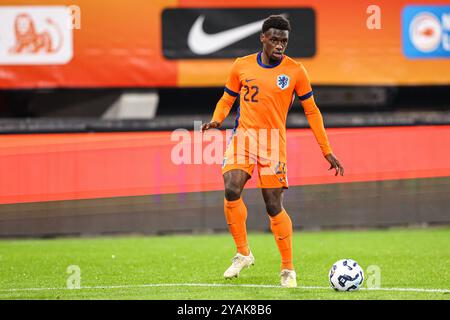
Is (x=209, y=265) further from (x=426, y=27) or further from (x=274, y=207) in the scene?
(x=426, y=27)

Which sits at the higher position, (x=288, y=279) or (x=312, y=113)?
(x=312, y=113)

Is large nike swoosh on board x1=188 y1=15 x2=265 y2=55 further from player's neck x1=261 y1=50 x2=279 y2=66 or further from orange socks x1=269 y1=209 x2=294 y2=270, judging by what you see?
orange socks x1=269 y1=209 x2=294 y2=270

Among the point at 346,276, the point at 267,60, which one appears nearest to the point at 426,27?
the point at 267,60

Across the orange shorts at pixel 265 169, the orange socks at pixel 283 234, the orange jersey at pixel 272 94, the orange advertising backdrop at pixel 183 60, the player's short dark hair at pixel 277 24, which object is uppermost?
the orange advertising backdrop at pixel 183 60

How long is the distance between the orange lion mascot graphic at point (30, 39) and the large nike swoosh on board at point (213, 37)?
2210mm

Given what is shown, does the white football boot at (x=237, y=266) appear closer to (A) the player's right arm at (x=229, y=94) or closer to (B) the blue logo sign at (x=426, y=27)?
(A) the player's right arm at (x=229, y=94)

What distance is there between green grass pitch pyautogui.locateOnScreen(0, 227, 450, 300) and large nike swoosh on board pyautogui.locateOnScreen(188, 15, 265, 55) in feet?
10.4

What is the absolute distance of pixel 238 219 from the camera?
8617 mm

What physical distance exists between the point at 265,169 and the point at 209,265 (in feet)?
7.23

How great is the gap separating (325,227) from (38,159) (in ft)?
15.4

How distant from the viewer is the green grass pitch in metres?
7.77

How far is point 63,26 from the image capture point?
14836 millimetres

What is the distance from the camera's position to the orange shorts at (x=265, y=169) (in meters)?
8.30

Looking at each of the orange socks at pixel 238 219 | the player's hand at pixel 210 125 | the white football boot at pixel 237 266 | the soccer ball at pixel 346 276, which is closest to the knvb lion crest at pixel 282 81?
the player's hand at pixel 210 125
